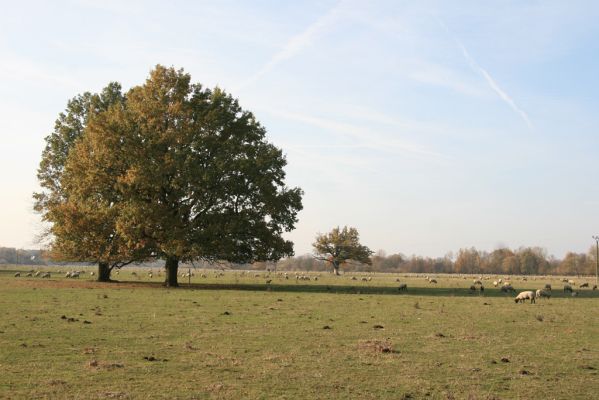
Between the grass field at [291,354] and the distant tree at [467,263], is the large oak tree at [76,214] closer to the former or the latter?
the grass field at [291,354]

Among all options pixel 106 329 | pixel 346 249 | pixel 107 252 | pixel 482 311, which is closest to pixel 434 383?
pixel 106 329

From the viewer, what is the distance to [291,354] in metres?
14.1

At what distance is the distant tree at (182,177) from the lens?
39.4m

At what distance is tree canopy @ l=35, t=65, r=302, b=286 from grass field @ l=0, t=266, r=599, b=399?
1480 centimetres

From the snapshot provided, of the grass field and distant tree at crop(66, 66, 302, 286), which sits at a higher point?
distant tree at crop(66, 66, 302, 286)

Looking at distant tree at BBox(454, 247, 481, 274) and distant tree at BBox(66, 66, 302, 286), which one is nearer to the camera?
distant tree at BBox(66, 66, 302, 286)

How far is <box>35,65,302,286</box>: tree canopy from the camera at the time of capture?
129ft

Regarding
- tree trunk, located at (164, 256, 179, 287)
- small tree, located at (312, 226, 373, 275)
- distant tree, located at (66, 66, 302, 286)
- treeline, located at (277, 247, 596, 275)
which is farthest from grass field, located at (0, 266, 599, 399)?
treeline, located at (277, 247, 596, 275)

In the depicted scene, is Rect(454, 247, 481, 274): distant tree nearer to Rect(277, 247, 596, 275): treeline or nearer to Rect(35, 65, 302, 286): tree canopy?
Rect(277, 247, 596, 275): treeline

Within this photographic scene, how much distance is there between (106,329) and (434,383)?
11463 millimetres

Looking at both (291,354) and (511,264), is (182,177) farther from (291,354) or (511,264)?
(511,264)

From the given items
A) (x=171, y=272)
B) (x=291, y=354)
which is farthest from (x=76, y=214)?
(x=291, y=354)

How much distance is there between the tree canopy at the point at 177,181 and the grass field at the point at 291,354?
14.8m

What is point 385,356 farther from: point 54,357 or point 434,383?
point 54,357
